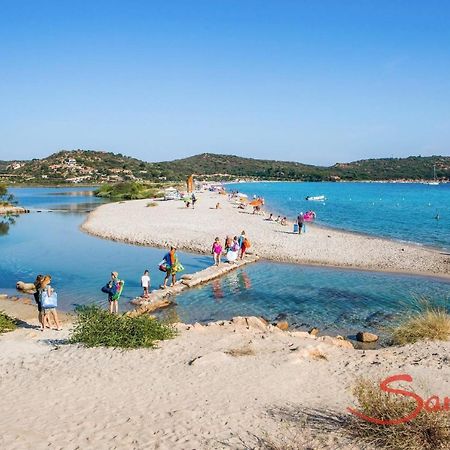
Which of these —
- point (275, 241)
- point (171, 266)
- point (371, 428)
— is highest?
point (371, 428)

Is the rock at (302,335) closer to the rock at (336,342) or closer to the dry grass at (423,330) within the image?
the rock at (336,342)

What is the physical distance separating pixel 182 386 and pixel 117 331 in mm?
3061

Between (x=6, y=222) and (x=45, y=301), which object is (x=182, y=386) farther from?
(x=6, y=222)

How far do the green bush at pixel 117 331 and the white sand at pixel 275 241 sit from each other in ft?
45.3

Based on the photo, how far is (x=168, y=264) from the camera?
61.9 ft

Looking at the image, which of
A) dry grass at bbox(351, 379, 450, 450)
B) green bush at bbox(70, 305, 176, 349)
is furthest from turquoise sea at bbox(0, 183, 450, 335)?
dry grass at bbox(351, 379, 450, 450)

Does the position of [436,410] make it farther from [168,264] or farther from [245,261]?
[245,261]

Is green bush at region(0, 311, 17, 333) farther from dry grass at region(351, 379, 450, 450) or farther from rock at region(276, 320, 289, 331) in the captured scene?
dry grass at region(351, 379, 450, 450)

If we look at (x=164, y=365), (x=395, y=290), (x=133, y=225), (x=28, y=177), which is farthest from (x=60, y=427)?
(x=28, y=177)

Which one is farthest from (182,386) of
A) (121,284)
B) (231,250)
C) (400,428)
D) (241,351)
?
(231,250)

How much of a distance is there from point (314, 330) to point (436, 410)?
7111mm

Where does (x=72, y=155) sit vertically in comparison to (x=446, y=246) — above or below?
above

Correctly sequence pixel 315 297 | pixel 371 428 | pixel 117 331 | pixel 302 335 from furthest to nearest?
pixel 315 297
pixel 302 335
pixel 117 331
pixel 371 428

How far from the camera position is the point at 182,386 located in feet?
29.4
